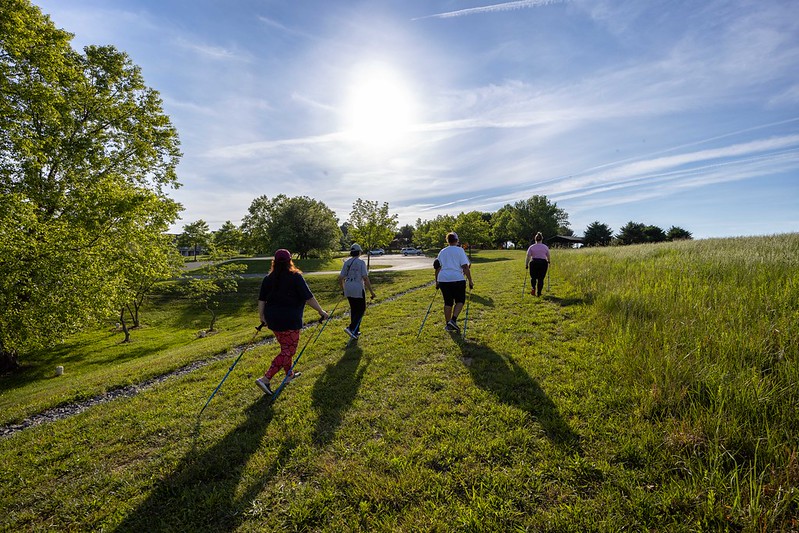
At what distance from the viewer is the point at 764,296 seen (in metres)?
5.27

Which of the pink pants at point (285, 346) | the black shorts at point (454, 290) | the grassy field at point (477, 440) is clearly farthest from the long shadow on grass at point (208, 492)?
the black shorts at point (454, 290)

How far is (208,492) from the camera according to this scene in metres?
3.12

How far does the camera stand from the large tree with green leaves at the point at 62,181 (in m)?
9.66

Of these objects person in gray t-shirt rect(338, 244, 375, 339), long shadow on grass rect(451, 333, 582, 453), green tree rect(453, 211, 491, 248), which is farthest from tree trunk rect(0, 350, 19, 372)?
green tree rect(453, 211, 491, 248)

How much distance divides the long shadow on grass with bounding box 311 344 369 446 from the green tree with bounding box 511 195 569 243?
68.2m

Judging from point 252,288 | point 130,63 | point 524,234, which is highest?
point 130,63

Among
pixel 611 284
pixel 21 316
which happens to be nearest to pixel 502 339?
pixel 611 284

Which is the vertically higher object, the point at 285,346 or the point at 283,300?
the point at 283,300

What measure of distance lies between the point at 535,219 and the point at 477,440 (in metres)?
71.2

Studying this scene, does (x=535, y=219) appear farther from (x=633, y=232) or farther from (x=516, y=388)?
(x=516, y=388)

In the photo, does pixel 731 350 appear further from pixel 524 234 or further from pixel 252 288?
pixel 524 234

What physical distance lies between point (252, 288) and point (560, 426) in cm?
2982

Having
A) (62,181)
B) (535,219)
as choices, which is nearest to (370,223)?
(62,181)

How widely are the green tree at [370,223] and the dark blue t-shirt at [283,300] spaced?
30.3 meters
